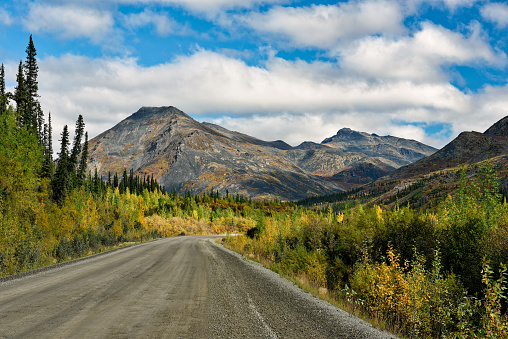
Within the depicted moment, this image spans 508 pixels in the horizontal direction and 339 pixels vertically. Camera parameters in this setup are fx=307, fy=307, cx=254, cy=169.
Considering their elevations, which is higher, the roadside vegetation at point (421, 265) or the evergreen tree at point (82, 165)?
the evergreen tree at point (82, 165)

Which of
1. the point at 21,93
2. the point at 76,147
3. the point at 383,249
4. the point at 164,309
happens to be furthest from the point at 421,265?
the point at 76,147

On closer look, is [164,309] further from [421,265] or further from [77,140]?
[77,140]

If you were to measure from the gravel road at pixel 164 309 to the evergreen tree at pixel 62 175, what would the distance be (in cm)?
4672

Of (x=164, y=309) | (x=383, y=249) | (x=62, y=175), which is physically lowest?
(x=164, y=309)

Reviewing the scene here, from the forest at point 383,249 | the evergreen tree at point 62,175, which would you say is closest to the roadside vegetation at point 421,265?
the forest at point 383,249

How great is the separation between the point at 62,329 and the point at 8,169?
1734 cm

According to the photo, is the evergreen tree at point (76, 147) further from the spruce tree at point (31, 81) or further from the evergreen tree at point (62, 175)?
the spruce tree at point (31, 81)

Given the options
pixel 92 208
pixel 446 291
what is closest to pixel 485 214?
pixel 446 291

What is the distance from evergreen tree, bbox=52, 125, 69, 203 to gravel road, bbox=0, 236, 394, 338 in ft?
153

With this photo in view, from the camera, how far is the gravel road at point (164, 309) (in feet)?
23.1

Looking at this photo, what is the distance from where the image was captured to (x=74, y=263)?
18.7 metres

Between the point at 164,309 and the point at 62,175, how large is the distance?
188ft

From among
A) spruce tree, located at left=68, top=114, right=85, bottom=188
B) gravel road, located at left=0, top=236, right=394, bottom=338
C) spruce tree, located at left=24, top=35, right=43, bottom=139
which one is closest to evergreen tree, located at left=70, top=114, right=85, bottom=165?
spruce tree, located at left=68, top=114, right=85, bottom=188

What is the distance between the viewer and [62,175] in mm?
56125
